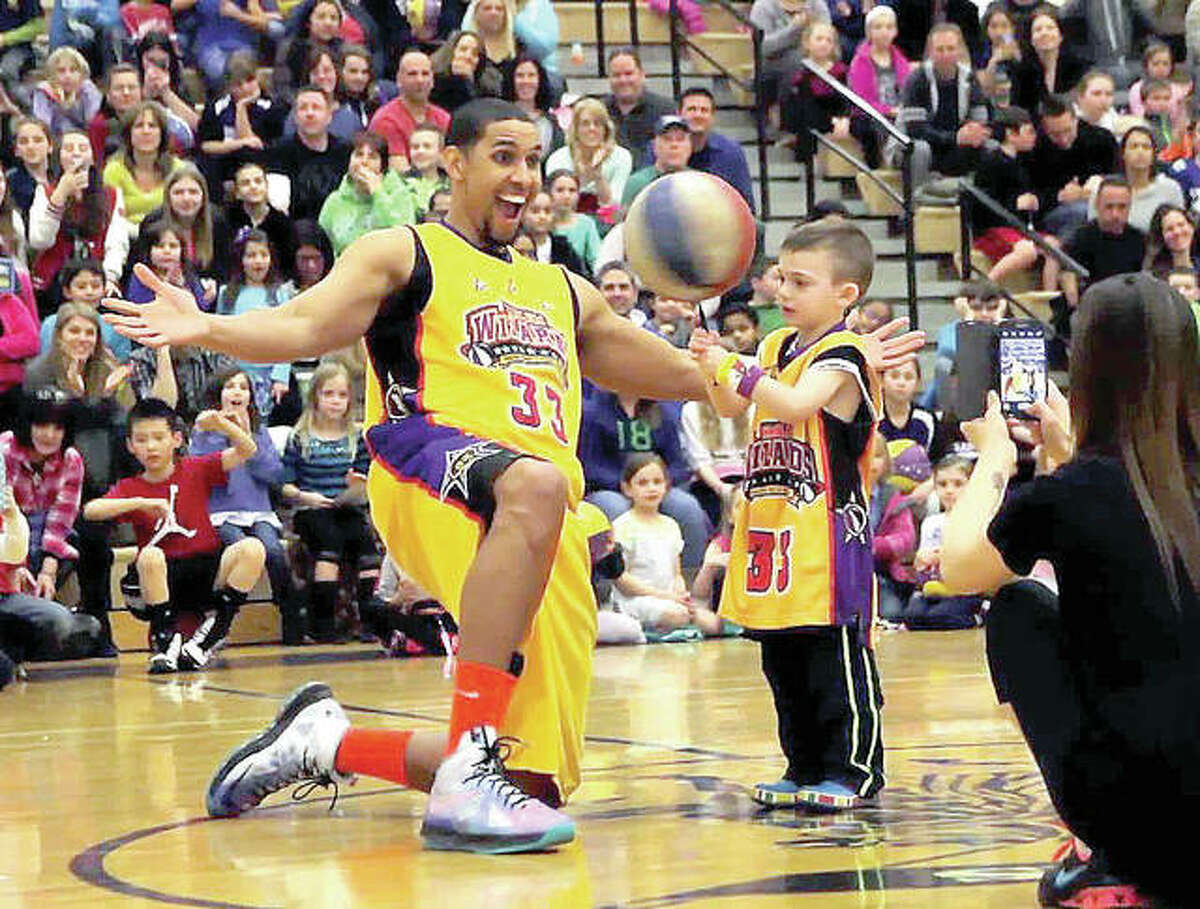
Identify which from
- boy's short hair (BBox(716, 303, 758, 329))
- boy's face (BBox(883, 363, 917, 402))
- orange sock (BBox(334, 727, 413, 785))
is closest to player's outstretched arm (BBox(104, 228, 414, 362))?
orange sock (BBox(334, 727, 413, 785))

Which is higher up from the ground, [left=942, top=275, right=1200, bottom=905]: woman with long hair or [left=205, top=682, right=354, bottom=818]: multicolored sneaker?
[left=942, top=275, right=1200, bottom=905]: woman with long hair

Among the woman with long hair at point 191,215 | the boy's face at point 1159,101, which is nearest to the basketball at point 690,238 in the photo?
the woman with long hair at point 191,215

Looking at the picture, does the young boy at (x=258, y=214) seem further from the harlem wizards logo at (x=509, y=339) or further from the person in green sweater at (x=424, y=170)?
Result: the harlem wizards logo at (x=509, y=339)

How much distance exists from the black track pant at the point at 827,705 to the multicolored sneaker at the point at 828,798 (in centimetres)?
3

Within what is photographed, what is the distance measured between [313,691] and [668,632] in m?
5.92

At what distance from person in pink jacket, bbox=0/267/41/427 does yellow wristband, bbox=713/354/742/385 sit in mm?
6172

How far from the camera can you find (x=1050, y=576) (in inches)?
320

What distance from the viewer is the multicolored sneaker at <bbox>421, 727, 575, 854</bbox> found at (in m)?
5.36

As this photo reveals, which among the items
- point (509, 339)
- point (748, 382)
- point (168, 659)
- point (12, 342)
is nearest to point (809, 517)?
point (748, 382)

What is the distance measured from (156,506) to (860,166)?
5978mm

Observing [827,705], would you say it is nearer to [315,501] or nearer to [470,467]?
[470,467]

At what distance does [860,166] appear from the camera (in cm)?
1536

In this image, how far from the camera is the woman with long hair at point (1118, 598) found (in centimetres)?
416

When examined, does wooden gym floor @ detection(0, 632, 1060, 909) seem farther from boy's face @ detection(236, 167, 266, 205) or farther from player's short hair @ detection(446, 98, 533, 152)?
boy's face @ detection(236, 167, 266, 205)
